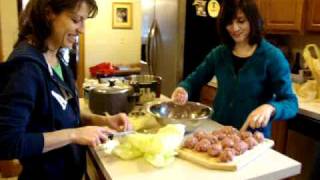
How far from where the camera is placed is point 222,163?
1.09 meters

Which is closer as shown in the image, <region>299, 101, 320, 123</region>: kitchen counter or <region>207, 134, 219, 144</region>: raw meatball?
<region>207, 134, 219, 144</region>: raw meatball

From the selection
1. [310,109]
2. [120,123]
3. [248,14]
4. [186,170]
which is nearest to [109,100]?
[120,123]

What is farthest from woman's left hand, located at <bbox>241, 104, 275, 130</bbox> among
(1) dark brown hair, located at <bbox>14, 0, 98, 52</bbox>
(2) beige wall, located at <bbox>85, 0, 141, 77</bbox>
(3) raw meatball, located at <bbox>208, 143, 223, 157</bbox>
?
(2) beige wall, located at <bbox>85, 0, 141, 77</bbox>

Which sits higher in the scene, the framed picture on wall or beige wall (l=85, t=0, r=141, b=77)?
the framed picture on wall

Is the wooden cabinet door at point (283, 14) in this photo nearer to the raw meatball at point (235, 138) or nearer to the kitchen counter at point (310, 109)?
the kitchen counter at point (310, 109)

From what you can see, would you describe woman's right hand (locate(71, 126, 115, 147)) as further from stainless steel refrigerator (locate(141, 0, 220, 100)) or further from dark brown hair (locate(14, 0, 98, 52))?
stainless steel refrigerator (locate(141, 0, 220, 100))

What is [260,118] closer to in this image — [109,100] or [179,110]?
[179,110]

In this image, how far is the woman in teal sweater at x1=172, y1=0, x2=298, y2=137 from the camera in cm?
158

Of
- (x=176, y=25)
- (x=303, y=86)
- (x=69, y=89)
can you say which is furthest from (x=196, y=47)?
(x=69, y=89)

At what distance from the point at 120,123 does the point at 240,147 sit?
0.47m

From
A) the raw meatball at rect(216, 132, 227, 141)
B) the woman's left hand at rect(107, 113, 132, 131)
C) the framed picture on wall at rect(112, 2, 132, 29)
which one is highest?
the framed picture on wall at rect(112, 2, 132, 29)

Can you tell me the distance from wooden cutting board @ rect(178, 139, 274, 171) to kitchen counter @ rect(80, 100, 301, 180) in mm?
14

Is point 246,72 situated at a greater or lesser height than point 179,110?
greater

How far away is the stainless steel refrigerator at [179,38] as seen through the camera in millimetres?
3092
